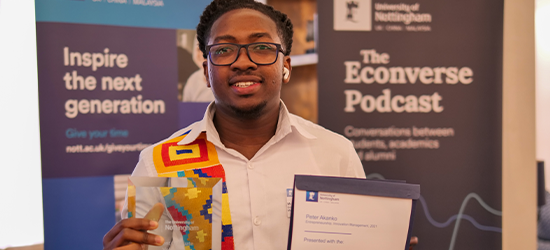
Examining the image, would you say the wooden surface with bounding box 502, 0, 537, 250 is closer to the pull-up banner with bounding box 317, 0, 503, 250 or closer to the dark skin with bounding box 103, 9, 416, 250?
the pull-up banner with bounding box 317, 0, 503, 250

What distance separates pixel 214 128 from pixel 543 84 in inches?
153

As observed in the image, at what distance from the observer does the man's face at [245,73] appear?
141 cm

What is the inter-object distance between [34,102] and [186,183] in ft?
5.75

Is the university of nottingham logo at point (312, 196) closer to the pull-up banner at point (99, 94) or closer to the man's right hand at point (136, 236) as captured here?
the man's right hand at point (136, 236)

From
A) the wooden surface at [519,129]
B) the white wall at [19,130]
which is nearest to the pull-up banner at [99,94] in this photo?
the white wall at [19,130]

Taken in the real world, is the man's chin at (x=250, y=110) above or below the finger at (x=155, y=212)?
above

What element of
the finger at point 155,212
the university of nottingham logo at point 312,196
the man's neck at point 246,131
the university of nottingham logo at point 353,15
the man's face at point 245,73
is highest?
the university of nottingham logo at point 353,15

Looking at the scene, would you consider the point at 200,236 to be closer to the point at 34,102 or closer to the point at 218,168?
the point at 218,168

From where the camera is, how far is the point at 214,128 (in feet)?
5.18

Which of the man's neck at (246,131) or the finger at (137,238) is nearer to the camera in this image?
the finger at (137,238)

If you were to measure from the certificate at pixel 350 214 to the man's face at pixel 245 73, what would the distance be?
1.29 feet

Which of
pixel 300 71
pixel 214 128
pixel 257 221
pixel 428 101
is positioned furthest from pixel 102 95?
pixel 428 101

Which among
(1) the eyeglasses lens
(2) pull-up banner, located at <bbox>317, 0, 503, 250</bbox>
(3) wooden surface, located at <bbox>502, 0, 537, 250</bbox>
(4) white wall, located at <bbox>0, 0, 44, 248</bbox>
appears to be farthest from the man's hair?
(3) wooden surface, located at <bbox>502, 0, 537, 250</bbox>

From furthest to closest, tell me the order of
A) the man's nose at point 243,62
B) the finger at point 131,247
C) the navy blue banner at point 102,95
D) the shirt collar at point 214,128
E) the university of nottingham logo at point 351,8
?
the university of nottingham logo at point 351,8
the navy blue banner at point 102,95
the shirt collar at point 214,128
the man's nose at point 243,62
the finger at point 131,247
